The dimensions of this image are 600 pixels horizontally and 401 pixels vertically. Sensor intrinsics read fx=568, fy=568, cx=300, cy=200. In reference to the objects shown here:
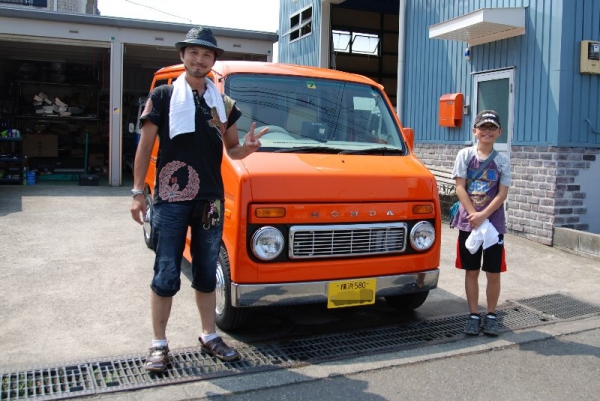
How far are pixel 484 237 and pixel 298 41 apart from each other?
1288 cm

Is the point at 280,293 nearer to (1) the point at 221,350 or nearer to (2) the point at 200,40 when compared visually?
(1) the point at 221,350

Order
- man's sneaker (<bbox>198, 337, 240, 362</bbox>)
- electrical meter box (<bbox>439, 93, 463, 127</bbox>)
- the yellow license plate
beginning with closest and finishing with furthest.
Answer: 1. man's sneaker (<bbox>198, 337, 240, 362</bbox>)
2. the yellow license plate
3. electrical meter box (<bbox>439, 93, 463, 127</bbox>)

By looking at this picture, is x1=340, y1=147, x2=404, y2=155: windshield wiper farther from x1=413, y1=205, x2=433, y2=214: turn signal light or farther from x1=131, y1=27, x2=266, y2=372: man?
x1=131, y1=27, x2=266, y2=372: man

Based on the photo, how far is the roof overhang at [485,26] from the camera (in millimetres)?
8164

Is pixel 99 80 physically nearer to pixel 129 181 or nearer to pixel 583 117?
pixel 129 181

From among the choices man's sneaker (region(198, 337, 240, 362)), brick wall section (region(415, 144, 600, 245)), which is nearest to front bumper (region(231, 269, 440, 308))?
man's sneaker (region(198, 337, 240, 362))

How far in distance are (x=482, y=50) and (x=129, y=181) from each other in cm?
958

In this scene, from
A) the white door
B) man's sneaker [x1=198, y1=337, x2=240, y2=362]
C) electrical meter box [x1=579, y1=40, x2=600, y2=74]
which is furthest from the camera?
the white door

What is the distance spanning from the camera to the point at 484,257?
454cm

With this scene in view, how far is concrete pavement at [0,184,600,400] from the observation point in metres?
3.89

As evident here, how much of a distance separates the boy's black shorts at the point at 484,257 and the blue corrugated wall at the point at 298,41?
1094cm

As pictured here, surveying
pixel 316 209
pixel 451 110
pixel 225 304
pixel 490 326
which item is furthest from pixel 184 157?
pixel 451 110

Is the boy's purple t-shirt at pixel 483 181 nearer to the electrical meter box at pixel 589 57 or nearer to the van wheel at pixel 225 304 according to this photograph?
the van wheel at pixel 225 304

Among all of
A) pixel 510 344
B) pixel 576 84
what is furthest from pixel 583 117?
pixel 510 344
